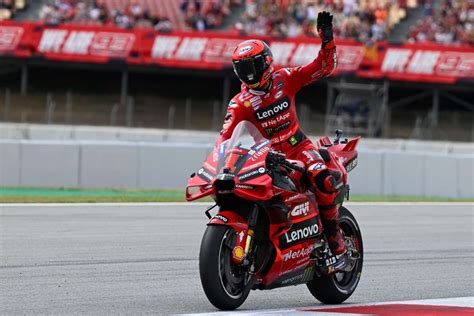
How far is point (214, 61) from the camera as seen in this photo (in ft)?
100.0

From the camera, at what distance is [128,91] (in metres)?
32.8

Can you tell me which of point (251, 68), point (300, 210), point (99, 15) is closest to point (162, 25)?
point (99, 15)

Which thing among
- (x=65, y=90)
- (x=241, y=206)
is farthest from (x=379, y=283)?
(x=65, y=90)

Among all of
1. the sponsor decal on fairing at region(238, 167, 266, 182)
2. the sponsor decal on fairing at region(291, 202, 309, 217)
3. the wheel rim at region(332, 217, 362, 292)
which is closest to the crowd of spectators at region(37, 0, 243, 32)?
the wheel rim at region(332, 217, 362, 292)

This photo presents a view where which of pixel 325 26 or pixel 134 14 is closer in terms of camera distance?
pixel 325 26

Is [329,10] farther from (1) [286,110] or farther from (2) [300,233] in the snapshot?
(2) [300,233]

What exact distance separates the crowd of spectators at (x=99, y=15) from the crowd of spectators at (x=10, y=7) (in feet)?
2.50

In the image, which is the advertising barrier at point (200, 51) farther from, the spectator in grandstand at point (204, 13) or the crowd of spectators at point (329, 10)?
the spectator in grandstand at point (204, 13)

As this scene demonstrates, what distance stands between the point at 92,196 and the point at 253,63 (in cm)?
829

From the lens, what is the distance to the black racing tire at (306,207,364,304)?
7262mm

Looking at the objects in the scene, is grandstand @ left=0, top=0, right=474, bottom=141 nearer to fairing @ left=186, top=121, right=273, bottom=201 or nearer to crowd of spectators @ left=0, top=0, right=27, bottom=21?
crowd of spectators @ left=0, top=0, right=27, bottom=21

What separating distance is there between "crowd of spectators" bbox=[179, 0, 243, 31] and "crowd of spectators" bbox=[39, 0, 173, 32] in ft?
2.24

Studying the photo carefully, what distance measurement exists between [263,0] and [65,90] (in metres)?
6.56

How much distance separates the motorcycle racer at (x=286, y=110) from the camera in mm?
6848
